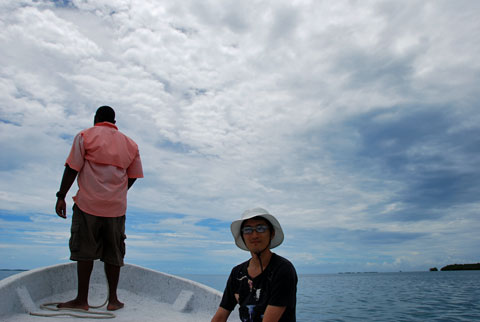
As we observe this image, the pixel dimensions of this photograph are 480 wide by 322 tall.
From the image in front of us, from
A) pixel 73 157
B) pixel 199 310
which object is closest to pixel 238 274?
pixel 73 157

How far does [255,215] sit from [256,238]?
0.43ft

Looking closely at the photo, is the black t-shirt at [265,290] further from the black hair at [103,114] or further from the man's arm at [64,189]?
the black hair at [103,114]

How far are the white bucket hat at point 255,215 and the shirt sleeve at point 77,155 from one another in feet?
5.51

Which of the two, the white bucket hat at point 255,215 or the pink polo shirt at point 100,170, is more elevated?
the pink polo shirt at point 100,170

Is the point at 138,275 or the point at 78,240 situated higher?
the point at 78,240

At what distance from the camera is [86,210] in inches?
119

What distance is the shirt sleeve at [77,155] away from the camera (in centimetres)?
301

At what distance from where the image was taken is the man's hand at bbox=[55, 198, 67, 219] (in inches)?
122

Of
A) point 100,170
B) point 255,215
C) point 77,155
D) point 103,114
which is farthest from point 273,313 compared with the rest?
point 103,114

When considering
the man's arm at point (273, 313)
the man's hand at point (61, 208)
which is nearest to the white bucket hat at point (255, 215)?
the man's arm at point (273, 313)

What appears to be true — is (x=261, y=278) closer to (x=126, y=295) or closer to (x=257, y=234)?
(x=257, y=234)

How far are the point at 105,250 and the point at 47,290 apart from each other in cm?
140

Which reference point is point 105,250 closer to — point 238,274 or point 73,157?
point 73,157

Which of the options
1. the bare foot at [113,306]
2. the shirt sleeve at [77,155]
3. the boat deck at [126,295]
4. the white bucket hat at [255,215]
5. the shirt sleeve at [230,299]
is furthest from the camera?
the bare foot at [113,306]
